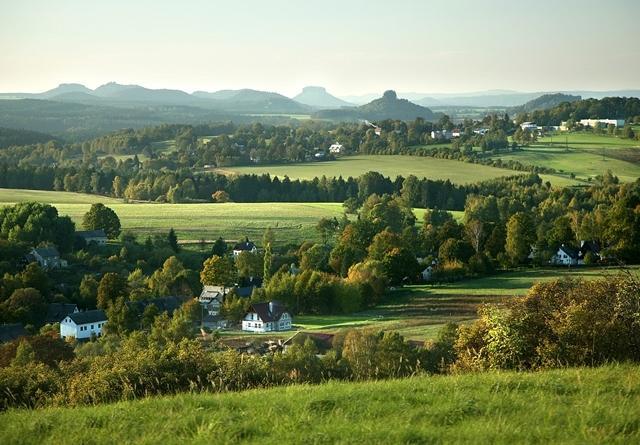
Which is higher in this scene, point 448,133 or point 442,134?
point 448,133

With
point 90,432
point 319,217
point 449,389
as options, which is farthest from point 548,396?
point 319,217

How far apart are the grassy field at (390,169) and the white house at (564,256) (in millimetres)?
34332

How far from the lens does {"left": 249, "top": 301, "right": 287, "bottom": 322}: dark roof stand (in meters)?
39.4

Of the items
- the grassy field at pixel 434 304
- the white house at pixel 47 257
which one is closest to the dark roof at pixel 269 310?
the grassy field at pixel 434 304

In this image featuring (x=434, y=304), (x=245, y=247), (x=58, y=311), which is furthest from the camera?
(x=245, y=247)

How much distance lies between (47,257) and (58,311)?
1123 cm

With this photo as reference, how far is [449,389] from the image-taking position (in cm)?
967

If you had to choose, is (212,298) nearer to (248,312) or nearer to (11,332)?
(248,312)

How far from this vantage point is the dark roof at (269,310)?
39375 millimetres

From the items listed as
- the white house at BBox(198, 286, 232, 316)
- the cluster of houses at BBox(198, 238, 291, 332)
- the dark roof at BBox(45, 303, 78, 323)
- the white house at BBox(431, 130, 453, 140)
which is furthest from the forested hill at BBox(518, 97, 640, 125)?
the dark roof at BBox(45, 303, 78, 323)

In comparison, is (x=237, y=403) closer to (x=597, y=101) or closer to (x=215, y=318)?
(x=215, y=318)

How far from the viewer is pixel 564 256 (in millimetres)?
55344

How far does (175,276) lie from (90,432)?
40.5m

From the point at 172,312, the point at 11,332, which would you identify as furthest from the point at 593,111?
the point at 11,332
